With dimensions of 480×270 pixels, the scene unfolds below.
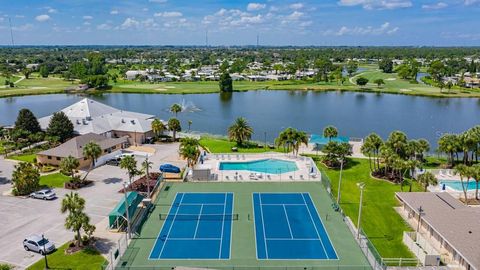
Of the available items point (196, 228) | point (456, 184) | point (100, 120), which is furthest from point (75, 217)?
point (456, 184)

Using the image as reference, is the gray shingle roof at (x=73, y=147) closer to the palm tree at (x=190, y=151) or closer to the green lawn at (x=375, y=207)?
the palm tree at (x=190, y=151)

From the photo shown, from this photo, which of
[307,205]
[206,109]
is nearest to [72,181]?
[307,205]

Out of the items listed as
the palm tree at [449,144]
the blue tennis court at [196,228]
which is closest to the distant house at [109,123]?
the blue tennis court at [196,228]

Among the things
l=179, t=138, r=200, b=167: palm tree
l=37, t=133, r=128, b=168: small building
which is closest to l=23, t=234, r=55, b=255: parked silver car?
l=37, t=133, r=128, b=168: small building

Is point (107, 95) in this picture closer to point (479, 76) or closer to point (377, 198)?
point (377, 198)

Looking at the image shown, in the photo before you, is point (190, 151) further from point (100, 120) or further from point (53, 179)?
point (100, 120)

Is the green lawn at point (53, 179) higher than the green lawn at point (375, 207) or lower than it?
higher
